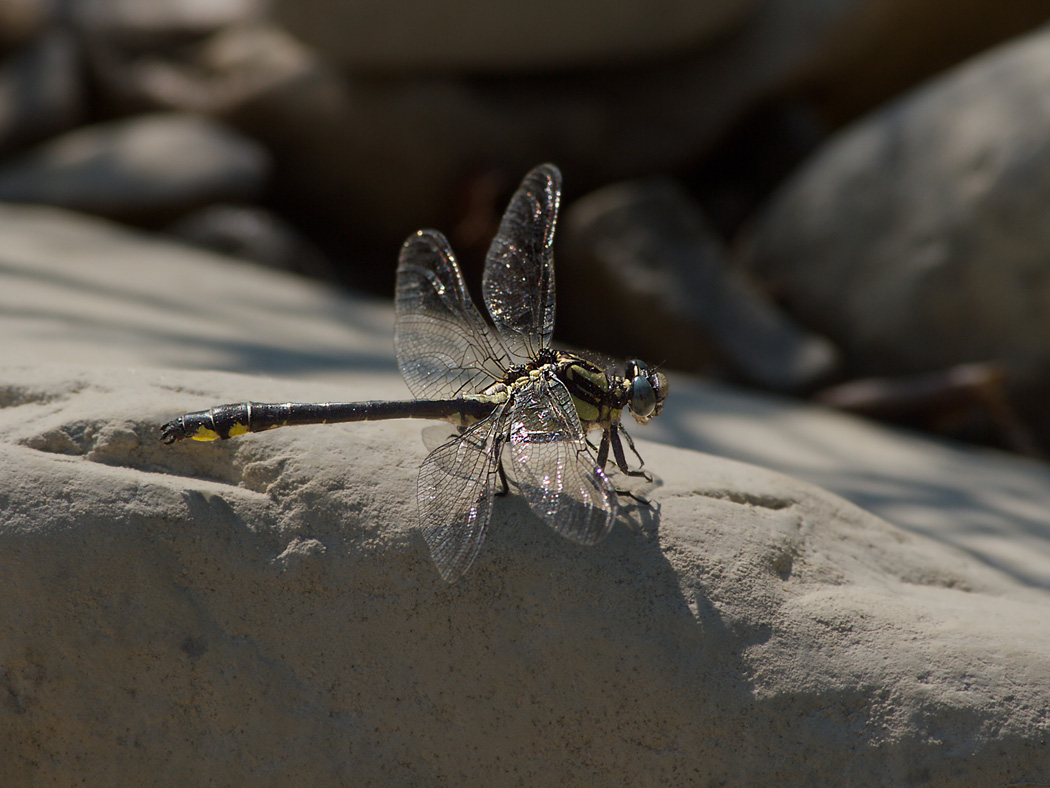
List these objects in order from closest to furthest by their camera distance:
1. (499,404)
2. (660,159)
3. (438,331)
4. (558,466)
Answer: (558,466), (499,404), (438,331), (660,159)

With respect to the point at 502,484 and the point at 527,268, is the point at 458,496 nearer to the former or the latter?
the point at 502,484

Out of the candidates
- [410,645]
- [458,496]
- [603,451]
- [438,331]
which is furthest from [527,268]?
[410,645]

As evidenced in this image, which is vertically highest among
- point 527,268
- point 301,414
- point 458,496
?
point 527,268

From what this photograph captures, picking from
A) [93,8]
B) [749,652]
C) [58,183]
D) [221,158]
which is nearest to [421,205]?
[221,158]

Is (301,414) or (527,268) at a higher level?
(527,268)

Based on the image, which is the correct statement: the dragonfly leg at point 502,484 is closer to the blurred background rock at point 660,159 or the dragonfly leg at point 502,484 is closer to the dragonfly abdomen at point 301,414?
the dragonfly abdomen at point 301,414

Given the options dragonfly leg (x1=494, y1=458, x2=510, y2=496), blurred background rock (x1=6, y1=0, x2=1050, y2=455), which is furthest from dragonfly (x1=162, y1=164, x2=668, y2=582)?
blurred background rock (x1=6, y1=0, x2=1050, y2=455)

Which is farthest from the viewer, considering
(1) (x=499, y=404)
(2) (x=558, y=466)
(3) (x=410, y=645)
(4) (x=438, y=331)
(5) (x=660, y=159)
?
(5) (x=660, y=159)

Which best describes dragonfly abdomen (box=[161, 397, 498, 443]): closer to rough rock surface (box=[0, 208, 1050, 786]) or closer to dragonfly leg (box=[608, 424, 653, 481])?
rough rock surface (box=[0, 208, 1050, 786])
